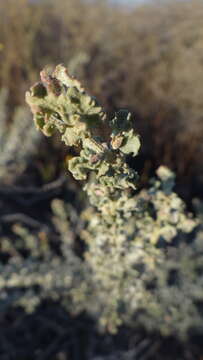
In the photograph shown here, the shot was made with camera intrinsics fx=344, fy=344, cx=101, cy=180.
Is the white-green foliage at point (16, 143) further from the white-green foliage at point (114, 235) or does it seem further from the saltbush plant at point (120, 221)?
the saltbush plant at point (120, 221)

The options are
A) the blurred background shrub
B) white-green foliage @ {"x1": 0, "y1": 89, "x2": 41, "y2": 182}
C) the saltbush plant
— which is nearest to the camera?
the saltbush plant

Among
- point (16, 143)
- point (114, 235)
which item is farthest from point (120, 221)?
point (16, 143)

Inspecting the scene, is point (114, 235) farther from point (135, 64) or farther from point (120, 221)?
point (135, 64)

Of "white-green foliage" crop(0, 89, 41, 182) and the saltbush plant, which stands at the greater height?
"white-green foliage" crop(0, 89, 41, 182)

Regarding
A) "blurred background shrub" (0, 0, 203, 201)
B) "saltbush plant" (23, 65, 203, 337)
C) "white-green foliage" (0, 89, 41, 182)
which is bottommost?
"saltbush plant" (23, 65, 203, 337)

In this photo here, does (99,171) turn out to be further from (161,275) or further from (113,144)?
(161,275)

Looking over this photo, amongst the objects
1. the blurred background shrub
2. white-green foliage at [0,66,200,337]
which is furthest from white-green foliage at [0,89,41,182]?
white-green foliage at [0,66,200,337]

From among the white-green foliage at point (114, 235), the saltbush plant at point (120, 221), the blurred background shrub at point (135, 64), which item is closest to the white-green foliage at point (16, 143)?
the blurred background shrub at point (135, 64)

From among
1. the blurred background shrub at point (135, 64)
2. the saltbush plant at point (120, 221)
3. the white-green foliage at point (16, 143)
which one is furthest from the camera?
the blurred background shrub at point (135, 64)

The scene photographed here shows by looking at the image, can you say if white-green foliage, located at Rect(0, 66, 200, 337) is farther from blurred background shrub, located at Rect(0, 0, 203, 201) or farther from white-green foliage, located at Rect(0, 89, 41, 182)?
blurred background shrub, located at Rect(0, 0, 203, 201)
